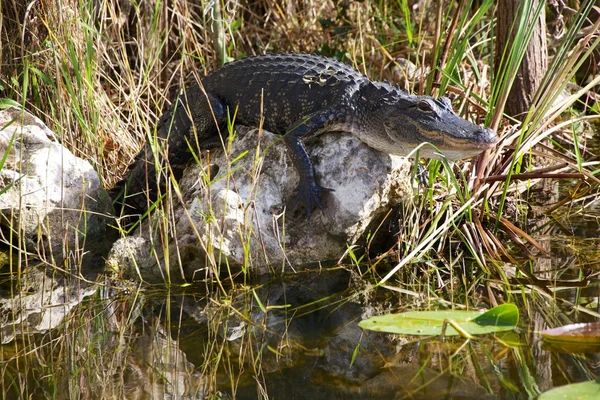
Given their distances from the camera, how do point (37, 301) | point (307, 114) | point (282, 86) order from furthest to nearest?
point (282, 86) → point (307, 114) → point (37, 301)

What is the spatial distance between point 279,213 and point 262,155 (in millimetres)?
316

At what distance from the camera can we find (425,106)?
3.79 metres

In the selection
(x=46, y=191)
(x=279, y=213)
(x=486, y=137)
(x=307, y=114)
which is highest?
(x=486, y=137)

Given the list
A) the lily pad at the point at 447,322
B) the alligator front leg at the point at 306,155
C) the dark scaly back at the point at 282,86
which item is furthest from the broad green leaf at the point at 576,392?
the dark scaly back at the point at 282,86

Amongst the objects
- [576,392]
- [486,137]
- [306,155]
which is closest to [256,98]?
[306,155]

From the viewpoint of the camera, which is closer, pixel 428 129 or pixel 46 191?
pixel 428 129

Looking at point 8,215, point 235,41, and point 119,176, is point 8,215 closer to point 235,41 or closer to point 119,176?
point 119,176

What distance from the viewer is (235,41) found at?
5910 mm

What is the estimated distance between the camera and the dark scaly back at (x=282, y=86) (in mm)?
4113

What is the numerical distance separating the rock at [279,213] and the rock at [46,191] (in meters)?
0.45

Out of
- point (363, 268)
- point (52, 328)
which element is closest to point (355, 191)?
point (363, 268)

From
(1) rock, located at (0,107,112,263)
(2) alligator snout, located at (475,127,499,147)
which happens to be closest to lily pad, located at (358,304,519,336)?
(2) alligator snout, located at (475,127,499,147)

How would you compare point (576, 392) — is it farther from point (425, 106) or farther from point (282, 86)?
point (282, 86)

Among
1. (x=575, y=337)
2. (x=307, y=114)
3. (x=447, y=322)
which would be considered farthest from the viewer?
(x=307, y=114)
